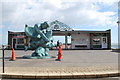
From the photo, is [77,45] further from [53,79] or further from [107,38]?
[53,79]

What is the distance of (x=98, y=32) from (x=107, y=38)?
7.24ft

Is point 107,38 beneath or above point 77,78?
above

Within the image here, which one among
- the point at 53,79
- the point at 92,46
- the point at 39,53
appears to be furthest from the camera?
the point at 92,46

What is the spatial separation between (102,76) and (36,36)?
9.01 meters

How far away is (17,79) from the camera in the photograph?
7.19m

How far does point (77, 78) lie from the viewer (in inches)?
288

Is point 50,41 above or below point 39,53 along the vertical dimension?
above

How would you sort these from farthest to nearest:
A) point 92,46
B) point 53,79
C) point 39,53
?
point 92,46
point 39,53
point 53,79

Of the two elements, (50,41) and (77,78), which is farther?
(50,41)

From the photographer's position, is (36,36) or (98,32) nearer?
(36,36)

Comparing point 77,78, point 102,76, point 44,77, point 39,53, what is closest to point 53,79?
point 44,77

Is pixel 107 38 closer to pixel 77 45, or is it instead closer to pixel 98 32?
pixel 98 32

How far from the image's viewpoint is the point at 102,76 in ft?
24.5

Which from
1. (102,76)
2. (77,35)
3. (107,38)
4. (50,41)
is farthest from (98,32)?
(102,76)
